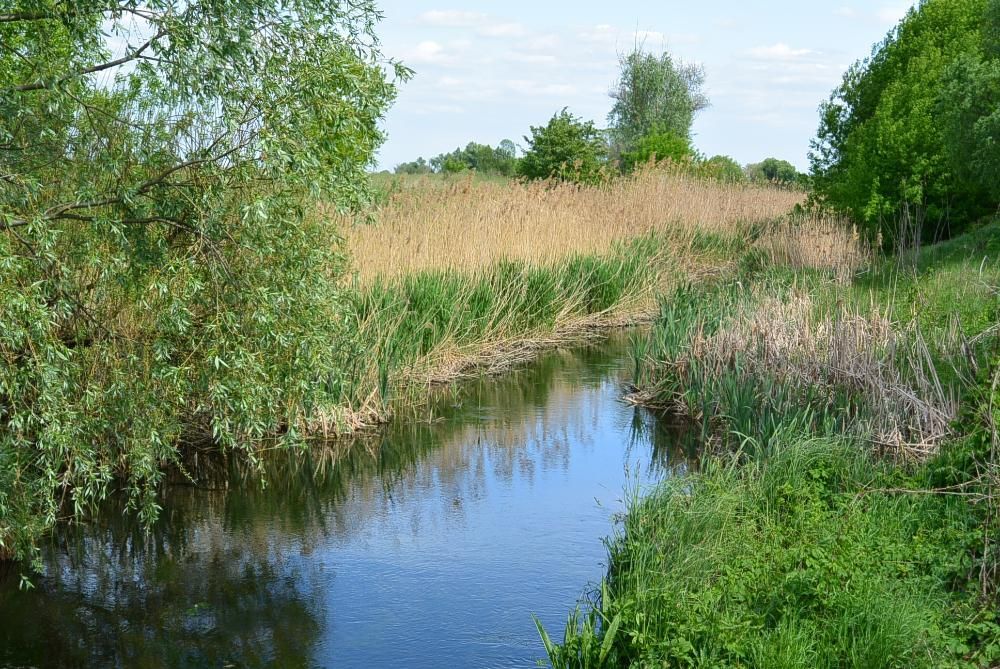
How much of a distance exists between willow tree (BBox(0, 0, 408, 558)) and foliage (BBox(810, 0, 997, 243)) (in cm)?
994

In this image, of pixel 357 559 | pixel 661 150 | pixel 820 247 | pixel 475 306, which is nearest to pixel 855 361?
pixel 357 559

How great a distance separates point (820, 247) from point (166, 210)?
12741 millimetres

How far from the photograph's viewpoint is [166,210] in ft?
19.3

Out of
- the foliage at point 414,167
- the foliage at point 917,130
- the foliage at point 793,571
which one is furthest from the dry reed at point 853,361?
the foliage at point 414,167

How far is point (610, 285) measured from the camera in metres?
16.2

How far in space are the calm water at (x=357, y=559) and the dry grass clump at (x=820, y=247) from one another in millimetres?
7172

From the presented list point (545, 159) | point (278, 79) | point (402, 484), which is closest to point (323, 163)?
point (278, 79)

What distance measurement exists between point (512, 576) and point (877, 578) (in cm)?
235

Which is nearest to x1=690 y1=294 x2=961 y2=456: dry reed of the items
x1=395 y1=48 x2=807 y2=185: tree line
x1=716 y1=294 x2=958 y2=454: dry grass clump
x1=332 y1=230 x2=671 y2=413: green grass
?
x1=716 y1=294 x2=958 y2=454: dry grass clump

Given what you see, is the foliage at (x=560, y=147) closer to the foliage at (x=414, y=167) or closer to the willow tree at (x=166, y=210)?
the foliage at (x=414, y=167)

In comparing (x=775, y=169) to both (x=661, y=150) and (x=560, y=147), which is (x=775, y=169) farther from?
(x=560, y=147)

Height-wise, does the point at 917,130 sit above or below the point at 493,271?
above

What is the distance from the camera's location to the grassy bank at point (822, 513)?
480 centimetres

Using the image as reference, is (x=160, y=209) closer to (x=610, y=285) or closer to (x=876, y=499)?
(x=876, y=499)
